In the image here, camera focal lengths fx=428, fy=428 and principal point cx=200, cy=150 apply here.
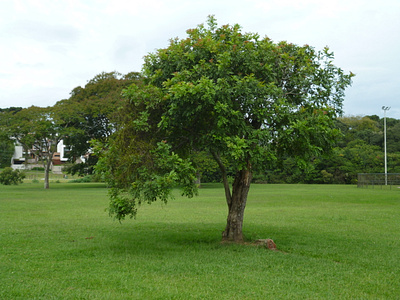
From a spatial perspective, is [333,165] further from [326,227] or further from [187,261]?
[187,261]

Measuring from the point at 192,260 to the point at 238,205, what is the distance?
2.33m

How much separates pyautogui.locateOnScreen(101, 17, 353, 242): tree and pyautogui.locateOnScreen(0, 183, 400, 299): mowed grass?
1.37 m

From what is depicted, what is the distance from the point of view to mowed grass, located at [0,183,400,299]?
22.3 feet

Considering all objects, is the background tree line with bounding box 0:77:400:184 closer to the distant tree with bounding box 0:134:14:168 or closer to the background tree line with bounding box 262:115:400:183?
the background tree line with bounding box 262:115:400:183

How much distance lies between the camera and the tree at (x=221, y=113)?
904 cm

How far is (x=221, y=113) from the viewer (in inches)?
360

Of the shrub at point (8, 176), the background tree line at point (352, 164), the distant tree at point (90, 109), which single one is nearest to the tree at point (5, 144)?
the shrub at point (8, 176)

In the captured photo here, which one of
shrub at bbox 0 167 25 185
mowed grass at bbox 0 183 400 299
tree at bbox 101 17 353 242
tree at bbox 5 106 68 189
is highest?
tree at bbox 5 106 68 189

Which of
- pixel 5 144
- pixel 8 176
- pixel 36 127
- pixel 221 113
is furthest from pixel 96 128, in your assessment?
pixel 5 144

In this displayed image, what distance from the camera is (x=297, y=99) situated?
11.3 metres

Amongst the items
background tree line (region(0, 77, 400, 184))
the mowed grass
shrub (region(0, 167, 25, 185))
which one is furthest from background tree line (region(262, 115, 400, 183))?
Result: the mowed grass

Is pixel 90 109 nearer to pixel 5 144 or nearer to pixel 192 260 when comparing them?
pixel 192 260

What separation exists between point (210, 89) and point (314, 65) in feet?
12.2

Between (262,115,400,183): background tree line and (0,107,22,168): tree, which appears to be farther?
(262,115,400,183): background tree line
